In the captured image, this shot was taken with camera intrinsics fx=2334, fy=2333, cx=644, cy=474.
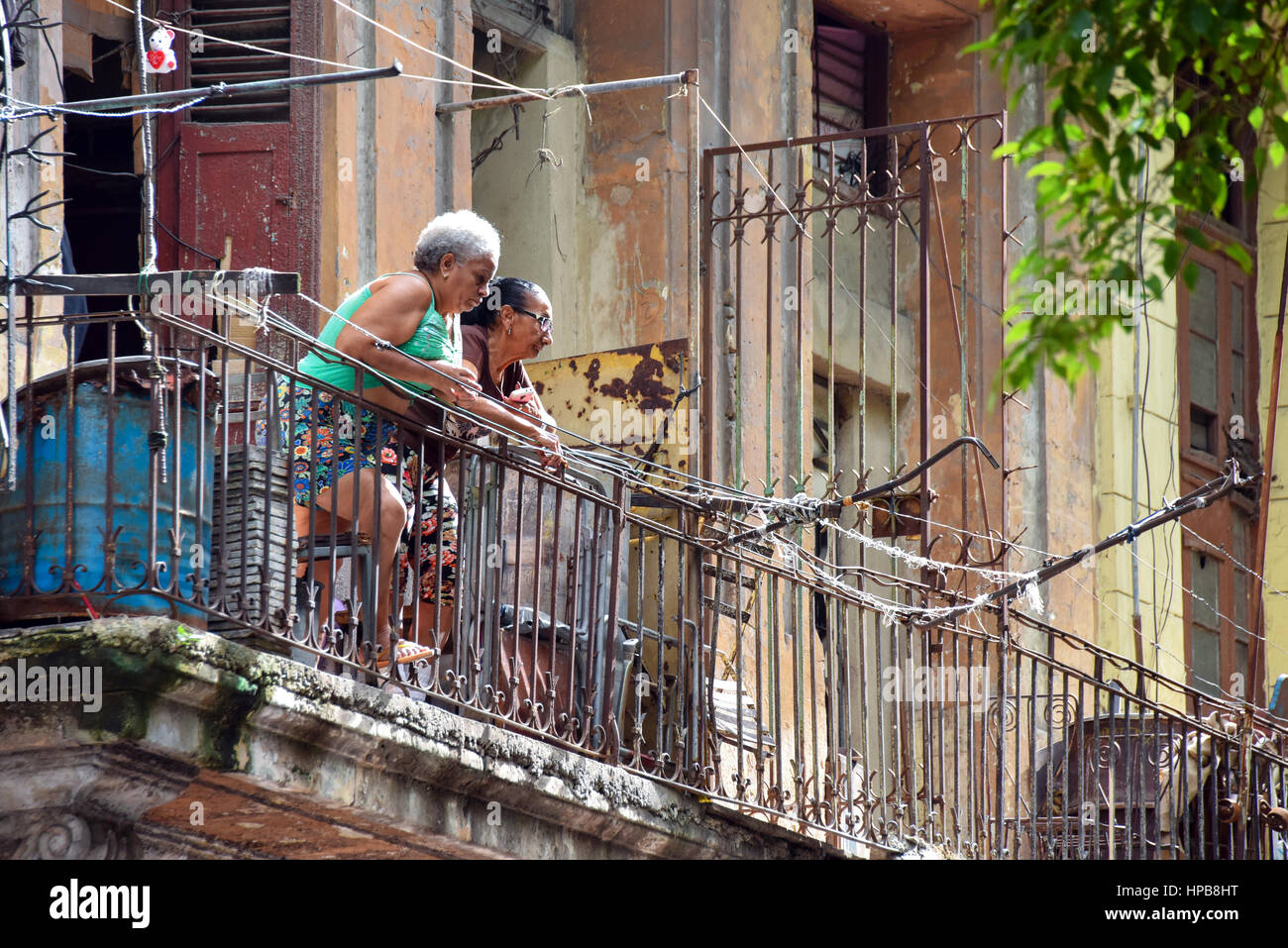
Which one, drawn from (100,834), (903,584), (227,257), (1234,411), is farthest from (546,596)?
(1234,411)

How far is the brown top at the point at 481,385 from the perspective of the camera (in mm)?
7613

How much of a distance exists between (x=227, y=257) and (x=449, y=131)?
1619 mm

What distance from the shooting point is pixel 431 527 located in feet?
25.1

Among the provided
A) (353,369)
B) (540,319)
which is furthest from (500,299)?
(353,369)

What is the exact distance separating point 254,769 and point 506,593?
2.45 m

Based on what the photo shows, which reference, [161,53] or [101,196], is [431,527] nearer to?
[161,53]

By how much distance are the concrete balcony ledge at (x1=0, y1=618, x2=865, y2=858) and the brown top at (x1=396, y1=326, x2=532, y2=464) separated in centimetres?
94

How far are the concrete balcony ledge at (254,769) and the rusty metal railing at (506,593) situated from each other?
4.9 inches

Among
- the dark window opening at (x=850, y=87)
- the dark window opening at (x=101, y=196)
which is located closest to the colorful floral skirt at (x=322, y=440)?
the dark window opening at (x=101, y=196)

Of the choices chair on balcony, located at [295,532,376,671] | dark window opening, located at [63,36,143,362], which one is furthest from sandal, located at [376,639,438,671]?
dark window opening, located at [63,36,143,362]

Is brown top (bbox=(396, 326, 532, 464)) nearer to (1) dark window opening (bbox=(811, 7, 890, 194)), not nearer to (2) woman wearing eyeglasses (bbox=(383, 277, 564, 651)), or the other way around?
(2) woman wearing eyeglasses (bbox=(383, 277, 564, 651))

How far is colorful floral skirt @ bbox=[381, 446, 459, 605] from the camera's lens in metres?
7.56

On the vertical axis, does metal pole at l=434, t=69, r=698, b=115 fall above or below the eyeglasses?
above

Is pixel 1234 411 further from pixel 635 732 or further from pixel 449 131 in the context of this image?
pixel 635 732
